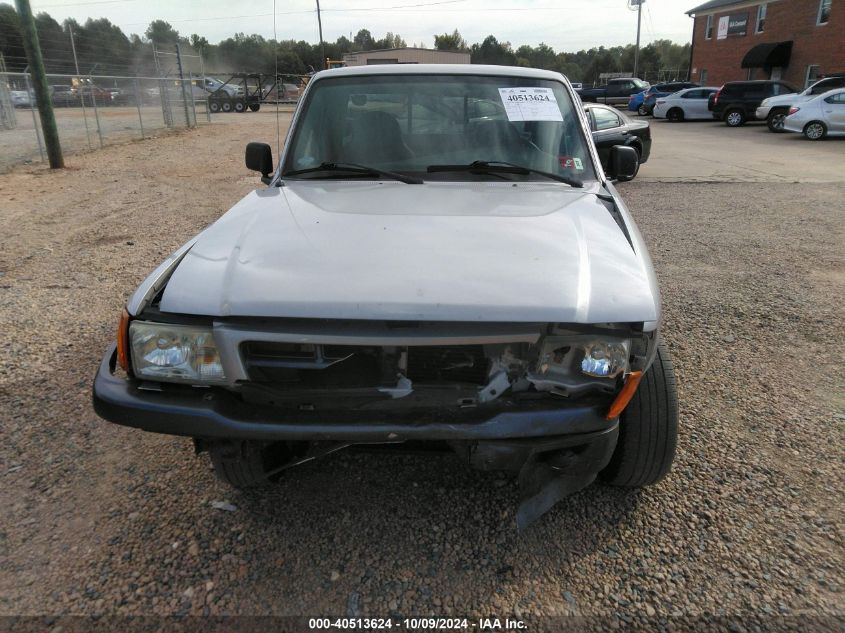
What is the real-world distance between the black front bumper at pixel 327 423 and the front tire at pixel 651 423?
43 centimetres

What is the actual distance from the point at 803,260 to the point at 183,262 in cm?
610

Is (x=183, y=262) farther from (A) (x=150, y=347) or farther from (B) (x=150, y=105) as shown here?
(B) (x=150, y=105)

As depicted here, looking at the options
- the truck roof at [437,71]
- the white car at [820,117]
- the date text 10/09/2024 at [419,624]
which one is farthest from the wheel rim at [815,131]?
the date text 10/09/2024 at [419,624]

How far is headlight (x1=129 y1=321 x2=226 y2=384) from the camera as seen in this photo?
6.72 ft

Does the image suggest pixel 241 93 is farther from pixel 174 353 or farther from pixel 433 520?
pixel 433 520

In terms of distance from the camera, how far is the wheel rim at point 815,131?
17078 millimetres

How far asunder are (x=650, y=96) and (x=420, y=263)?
30.5 meters

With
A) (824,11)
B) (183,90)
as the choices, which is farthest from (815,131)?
(183,90)

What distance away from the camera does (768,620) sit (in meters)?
2.04

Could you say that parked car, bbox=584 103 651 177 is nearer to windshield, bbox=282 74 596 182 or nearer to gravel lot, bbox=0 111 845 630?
gravel lot, bbox=0 111 845 630

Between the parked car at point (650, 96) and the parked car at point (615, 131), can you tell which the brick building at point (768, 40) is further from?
the parked car at point (615, 131)

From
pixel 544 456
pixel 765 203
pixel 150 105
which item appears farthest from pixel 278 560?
pixel 150 105

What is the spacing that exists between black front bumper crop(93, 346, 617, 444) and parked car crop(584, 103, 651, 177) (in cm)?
872

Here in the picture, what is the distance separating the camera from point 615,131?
10.5 m
